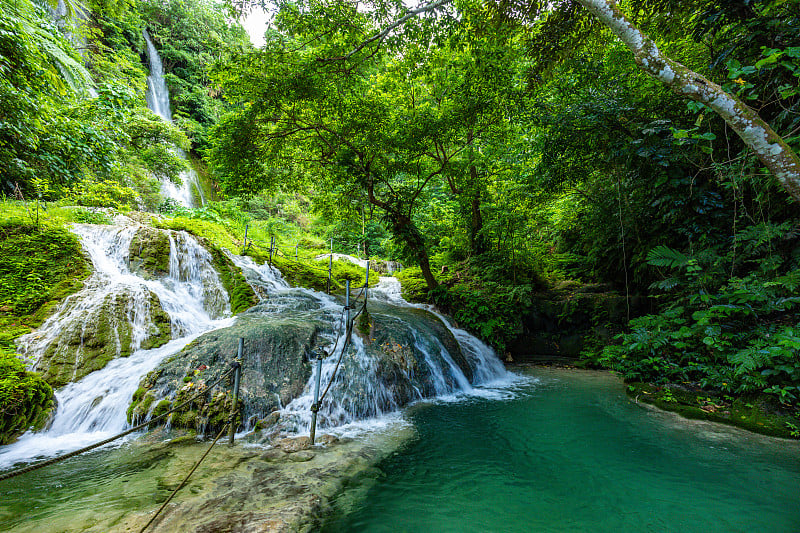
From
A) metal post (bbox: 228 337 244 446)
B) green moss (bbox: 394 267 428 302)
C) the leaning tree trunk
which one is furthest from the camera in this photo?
green moss (bbox: 394 267 428 302)

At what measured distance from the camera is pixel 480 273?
10664 millimetres

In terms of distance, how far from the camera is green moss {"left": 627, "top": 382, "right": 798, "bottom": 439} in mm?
4180

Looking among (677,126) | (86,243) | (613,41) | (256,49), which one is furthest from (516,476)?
(86,243)

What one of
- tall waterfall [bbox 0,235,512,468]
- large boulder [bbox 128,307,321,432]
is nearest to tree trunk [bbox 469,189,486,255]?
tall waterfall [bbox 0,235,512,468]

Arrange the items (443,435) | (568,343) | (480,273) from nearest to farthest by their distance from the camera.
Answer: (443,435)
(568,343)
(480,273)

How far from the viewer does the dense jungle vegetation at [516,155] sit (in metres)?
4.51

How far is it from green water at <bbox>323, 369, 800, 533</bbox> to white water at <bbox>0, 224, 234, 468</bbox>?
3.91 metres

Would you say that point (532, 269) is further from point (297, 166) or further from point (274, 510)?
point (274, 510)

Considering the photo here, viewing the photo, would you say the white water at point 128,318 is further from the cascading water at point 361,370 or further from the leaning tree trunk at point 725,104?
the leaning tree trunk at point 725,104

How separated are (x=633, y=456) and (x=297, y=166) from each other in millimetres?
10499

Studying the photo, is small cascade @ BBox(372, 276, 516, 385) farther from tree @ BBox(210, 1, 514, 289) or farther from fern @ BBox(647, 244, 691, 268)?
fern @ BBox(647, 244, 691, 268)

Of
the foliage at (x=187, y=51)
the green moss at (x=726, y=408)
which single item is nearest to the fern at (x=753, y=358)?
the green moss at (x=726, y=408)

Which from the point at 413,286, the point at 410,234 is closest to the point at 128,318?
the point at 410,234

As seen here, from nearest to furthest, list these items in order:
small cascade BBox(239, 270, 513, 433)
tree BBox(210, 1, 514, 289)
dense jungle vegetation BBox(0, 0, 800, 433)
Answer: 1. dense jungle vegetation BBox(0, 0, 800, 433)
2. small cascade BBox(239, 270, 513, 433)
3. tree BBox(210, 1, 514, 289)
